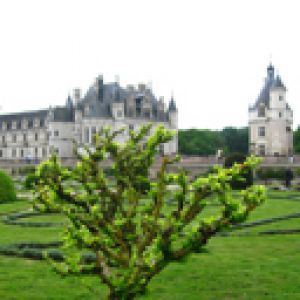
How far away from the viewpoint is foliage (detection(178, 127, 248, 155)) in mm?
92000

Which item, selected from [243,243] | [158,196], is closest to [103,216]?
[158,196]

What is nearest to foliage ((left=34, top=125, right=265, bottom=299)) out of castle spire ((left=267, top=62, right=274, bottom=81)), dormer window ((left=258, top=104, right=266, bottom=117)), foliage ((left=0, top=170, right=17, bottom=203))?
foliage ((left=0, top=170, right=17, bottom=203))

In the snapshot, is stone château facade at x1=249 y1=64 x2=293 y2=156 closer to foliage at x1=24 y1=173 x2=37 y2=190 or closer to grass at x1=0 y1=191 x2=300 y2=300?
foliage at x1=24 y1=173 x2=37 y2=190

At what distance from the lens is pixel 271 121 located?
2557 inches

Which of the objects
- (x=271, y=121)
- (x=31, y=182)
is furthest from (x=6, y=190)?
(x=271, y=121)

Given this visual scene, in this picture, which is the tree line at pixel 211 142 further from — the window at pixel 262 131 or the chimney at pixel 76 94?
the window at pixel 262 131

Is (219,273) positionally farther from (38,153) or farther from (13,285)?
(38,153)

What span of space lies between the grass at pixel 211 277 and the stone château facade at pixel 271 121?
161 ft

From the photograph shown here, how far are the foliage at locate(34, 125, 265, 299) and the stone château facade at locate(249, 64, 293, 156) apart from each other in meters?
56.4

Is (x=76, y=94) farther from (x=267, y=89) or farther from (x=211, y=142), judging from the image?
(x=211, y=142)

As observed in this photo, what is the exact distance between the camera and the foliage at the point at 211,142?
302ft

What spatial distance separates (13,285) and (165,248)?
4985 mm

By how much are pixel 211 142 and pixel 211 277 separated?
83.0 m

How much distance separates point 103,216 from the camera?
8.88 m
